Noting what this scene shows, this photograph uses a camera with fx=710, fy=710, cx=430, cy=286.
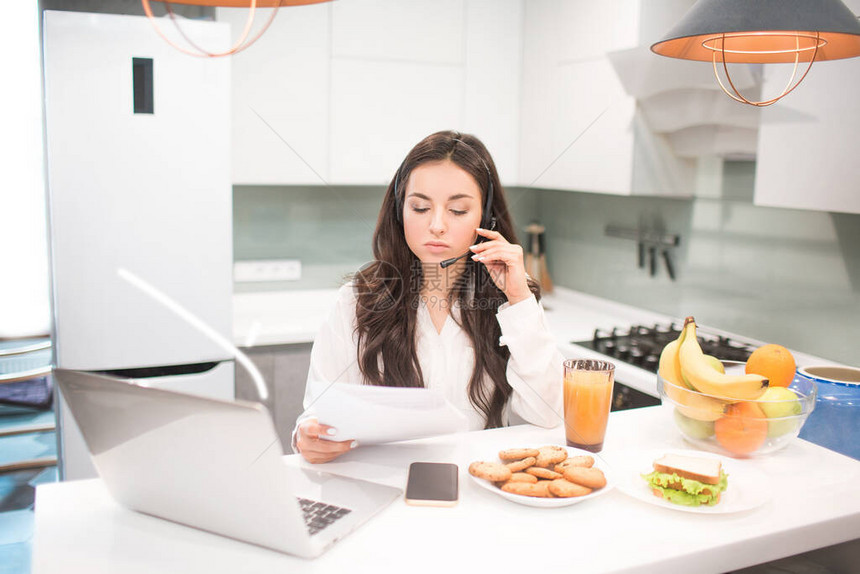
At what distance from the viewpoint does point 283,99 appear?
260 centimetres

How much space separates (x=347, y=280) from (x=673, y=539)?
3.22 feet

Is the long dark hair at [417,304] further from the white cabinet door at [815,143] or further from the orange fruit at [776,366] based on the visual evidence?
the white cabinet door at [815,143]

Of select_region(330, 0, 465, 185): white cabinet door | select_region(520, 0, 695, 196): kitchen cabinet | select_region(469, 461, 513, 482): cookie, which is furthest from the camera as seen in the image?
select_region(330, 0, 465, 185): white cabinet door

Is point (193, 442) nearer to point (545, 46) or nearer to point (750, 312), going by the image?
point (750, 312)

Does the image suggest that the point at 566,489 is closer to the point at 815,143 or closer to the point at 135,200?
the point at 815,143

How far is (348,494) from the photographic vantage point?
1041 mm

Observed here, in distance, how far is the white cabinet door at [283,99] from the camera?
2553 millimetres

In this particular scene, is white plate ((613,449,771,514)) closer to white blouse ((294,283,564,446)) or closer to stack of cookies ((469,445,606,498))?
stack of cookies ((469,445,606,498))

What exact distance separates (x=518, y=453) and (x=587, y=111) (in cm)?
179

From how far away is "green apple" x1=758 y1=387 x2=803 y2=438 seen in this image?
1178mm

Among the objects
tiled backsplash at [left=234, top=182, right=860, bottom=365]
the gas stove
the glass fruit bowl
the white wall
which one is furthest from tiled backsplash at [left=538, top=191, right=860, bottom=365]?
the white wall

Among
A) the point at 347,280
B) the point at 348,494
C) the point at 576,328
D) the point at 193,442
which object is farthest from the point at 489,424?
the point at 576,328

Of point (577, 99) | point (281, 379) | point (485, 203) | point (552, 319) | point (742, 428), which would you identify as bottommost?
point (281, 379)

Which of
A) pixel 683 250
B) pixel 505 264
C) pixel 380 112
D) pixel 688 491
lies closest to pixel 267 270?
pixel 380 112
